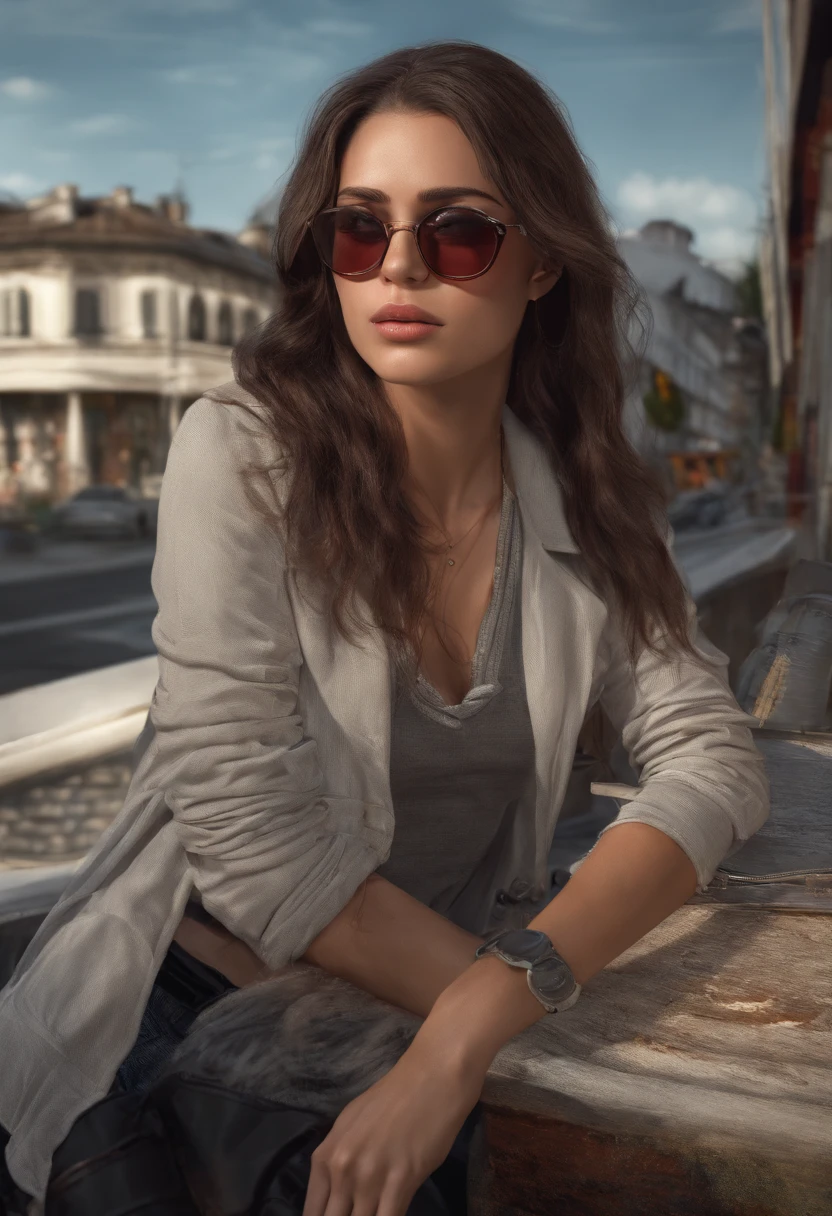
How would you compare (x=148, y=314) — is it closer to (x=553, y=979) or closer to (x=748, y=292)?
(x=748, y=292)

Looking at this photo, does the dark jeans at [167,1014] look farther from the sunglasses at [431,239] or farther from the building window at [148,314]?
the building window at [148,314]

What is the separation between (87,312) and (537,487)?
140 feet

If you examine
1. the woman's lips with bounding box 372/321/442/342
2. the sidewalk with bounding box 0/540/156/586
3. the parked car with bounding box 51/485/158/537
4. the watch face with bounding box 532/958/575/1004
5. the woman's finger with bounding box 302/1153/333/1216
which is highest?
the woman's lips with bounding box 372/321/442/342

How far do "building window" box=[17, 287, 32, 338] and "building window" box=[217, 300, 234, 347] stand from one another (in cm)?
611

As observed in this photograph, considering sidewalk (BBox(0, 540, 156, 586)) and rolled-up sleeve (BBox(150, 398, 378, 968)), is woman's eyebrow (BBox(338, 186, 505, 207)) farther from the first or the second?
sidewalk (BBox(0, 540, 156, 586))

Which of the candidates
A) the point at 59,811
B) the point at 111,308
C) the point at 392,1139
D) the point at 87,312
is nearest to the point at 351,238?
the point at 392,1139

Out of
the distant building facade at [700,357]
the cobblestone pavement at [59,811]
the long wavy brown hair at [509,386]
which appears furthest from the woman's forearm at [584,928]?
the distant building facade at [700,357]

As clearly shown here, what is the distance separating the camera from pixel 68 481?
37.6m

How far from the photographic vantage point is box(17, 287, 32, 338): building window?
40812mm

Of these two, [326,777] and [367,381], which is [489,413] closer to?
[367,381]

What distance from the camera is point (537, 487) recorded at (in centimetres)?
157

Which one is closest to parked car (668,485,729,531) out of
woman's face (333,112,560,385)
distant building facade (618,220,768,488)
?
distant building facade (618,220,768,488)

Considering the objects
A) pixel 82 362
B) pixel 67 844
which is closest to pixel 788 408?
pixel 67 844

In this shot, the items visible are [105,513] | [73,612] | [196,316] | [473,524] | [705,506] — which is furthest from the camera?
[196,316]
